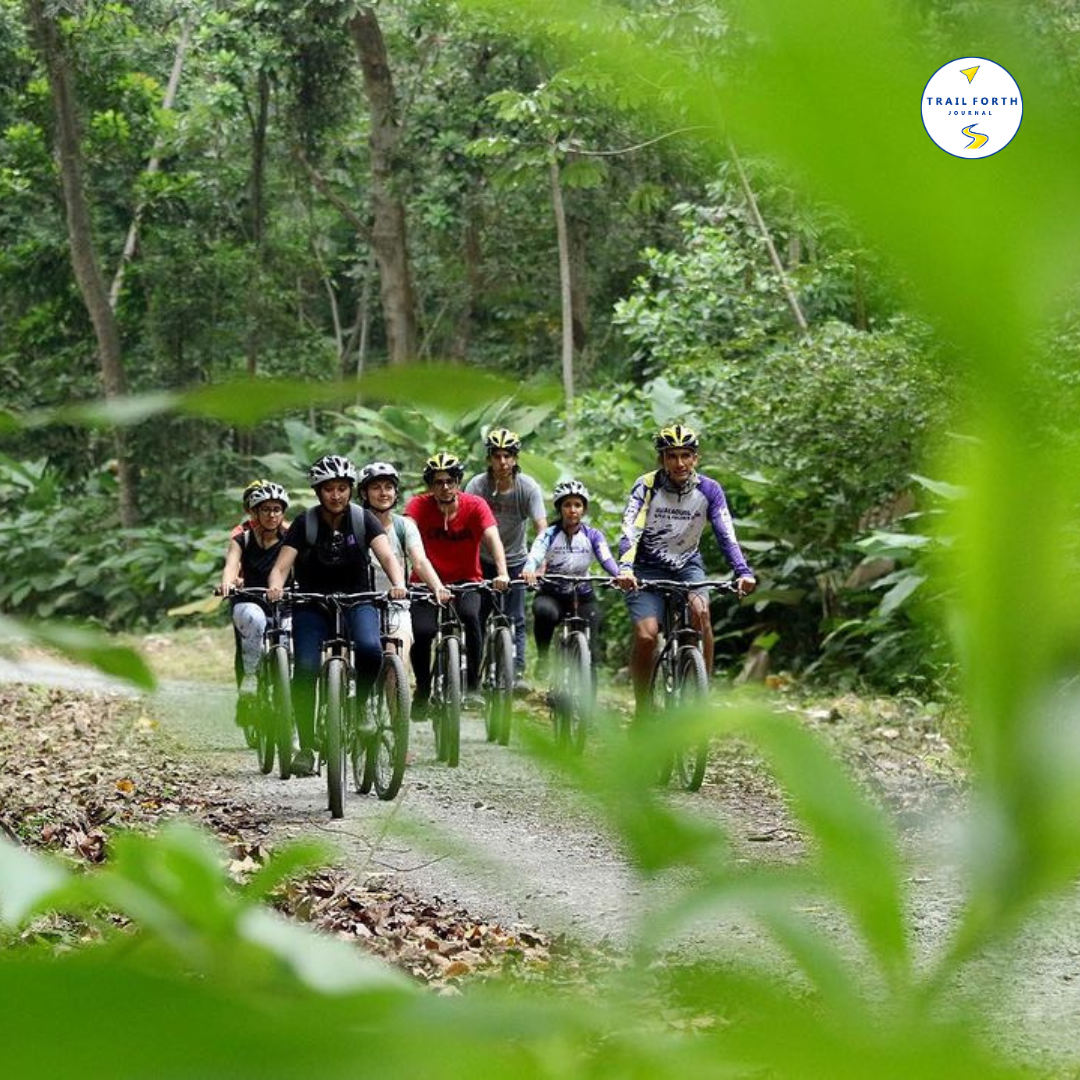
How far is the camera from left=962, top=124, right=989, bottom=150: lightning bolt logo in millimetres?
309

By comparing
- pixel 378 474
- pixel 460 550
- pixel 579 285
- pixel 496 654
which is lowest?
pixel 496 654

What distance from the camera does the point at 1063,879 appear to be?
0.33 metres

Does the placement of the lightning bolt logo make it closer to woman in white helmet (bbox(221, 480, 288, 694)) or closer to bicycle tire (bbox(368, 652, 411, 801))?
bicycle tire (bbox(368, 652, 411, 801))

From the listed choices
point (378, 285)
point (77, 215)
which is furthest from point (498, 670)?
point (378, 285)

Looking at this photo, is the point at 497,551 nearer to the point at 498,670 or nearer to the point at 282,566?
the point at 498,670

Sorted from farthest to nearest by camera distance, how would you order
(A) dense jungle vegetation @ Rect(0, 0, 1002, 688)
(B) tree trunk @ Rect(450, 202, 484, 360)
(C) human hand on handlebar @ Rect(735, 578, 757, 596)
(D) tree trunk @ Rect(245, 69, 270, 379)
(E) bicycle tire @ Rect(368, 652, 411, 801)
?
(B) tree trunk @ Rect(450, 202, 484, 360) < (D) tree trunk @ Rect(245, 69, 270, 379) < (A) dense jungle vegetation @ Rect(0, 0, 1002, 688) < (C) human hand on handlebar @ Rect(735, 578, 757, 596) < (E) bicycle tire @ Rect(368, 652, 411, 801)

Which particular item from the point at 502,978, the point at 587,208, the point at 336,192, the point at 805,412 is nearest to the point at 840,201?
the point at 502,978

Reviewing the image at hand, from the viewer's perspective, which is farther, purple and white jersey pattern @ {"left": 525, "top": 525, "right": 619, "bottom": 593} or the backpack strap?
purple and white jersey pattern @ {"left": 525, "top": 525, "right": 619, "bottom": 593}

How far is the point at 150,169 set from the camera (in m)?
21.3

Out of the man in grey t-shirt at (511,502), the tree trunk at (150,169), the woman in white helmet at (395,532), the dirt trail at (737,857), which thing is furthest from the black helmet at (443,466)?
the tree trunk at (150,169)

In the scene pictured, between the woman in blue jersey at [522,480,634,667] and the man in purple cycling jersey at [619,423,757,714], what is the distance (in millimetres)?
852

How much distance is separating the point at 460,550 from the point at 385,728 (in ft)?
5.00

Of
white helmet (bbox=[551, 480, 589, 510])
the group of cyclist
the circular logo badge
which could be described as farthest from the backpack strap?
the circular logo badge

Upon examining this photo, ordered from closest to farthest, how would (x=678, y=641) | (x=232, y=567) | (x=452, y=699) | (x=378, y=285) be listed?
(x=232, y=567), (x=678, y=641), (x=452, y=699), (x=378, y=285)
